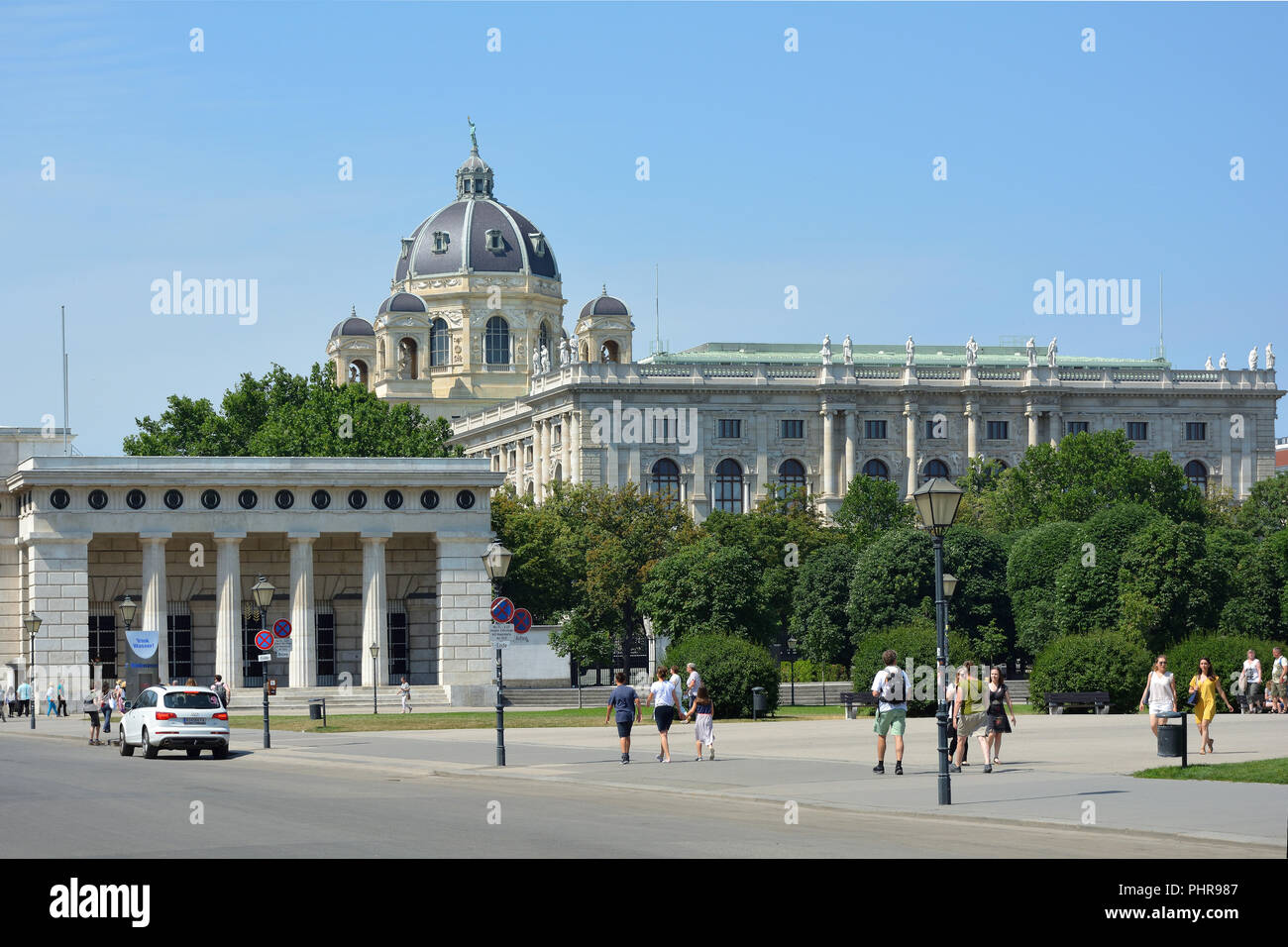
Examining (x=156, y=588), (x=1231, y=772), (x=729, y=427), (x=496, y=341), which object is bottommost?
(x=1231, y=772)

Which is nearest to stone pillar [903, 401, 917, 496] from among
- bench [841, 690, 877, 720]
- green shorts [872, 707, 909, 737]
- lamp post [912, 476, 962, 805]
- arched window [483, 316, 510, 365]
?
arched window [483, 316, 510, 365]

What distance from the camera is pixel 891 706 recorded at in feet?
101

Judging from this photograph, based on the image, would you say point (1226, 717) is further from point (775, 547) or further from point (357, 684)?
point (775, 547)

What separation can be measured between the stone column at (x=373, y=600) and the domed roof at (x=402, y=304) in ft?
292

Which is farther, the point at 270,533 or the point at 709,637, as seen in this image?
the point at 270,533

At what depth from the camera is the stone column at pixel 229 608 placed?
2844 inches

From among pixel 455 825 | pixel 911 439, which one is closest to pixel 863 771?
pixel 455 825

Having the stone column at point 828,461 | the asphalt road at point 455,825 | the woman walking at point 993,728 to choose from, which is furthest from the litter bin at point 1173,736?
the stone column at point 828,461

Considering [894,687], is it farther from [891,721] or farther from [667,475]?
[667,475]

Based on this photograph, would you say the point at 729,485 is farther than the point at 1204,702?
Yes

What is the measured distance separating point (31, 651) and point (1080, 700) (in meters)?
37.7
